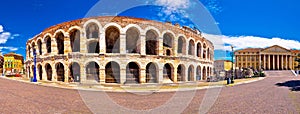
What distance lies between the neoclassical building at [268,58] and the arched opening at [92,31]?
8638 cm

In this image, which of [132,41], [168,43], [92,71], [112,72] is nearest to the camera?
[112,72]

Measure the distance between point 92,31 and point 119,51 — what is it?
14.8 feet

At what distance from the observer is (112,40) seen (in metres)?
26.4

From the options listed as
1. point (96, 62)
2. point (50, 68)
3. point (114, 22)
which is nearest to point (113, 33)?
point (114, 22)

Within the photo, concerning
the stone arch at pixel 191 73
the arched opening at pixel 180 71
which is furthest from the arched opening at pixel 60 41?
the stone arch at pixel 191 73

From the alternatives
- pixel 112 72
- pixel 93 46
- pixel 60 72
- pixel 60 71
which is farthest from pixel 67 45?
pixel 112 72

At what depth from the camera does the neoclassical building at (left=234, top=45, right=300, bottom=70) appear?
9446cm

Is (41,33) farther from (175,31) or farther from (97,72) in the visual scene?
(175,31)

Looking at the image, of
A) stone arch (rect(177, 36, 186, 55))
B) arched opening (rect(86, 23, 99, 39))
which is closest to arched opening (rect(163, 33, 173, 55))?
stone arch (rect(177, 36, 186, 55))

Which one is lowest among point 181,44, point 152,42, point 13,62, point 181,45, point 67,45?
point 13,62

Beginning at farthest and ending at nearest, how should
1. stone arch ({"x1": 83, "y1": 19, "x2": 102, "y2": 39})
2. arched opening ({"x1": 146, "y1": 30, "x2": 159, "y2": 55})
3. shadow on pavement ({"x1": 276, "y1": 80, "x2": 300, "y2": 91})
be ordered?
1. arched opening ({"x1": 146, "y1": 30, "x2": 159, "y2": 55})
2. stone arch ({"x1": 83, "y1": 19, "x2": 102, "y2": 39})
3. shadow on pavement ({"x1": 276, "y1": 80, "x2": 300, "y2": 91})

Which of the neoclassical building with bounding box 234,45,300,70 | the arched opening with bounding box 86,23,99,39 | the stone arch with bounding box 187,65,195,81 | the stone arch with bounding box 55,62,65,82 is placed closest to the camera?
the arched opening with bounding box 86,23,99,39

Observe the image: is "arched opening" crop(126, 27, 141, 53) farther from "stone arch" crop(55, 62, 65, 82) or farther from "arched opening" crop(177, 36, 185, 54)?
"stone arch" crop(55, 62, 65, 82)

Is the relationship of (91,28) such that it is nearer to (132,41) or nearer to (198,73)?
(132,41)
